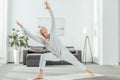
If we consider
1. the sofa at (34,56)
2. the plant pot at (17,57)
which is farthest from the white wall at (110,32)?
the plant pot at (17,57)

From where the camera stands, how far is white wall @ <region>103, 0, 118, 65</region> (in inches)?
359

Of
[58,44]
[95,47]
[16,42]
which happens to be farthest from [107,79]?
[16,42]

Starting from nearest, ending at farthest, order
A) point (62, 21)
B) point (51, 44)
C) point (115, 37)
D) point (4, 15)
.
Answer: point (51, 44) → point (115, 37) → point (4, 15) → point (62, 21)

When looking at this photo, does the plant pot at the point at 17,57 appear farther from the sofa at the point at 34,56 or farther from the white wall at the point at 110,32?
the white wall at the point at 110,32

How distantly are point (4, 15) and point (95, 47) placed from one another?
3809mm

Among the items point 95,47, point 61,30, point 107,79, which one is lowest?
point 107,79

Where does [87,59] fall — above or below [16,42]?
below

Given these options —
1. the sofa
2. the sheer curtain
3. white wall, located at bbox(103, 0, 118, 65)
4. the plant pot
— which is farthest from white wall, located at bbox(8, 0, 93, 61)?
white wall, located at bbox(103, 0, 118, 65)

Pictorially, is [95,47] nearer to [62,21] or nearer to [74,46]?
[74,46]

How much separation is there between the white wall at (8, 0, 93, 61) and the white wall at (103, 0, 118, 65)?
141 cm

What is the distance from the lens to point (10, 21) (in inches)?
406

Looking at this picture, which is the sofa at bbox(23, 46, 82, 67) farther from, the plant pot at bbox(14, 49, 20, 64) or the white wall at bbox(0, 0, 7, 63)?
the white wall at bbox(0, 0, 7, 63)

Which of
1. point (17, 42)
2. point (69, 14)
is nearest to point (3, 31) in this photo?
point (17, 42)

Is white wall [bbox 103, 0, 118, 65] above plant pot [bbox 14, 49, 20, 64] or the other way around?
above
